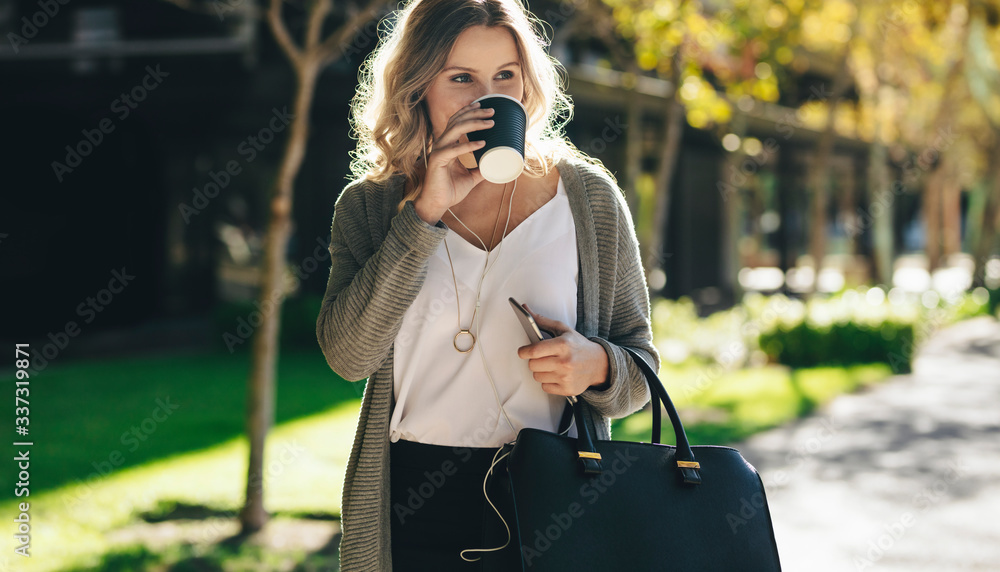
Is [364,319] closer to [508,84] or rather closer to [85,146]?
[508,84]

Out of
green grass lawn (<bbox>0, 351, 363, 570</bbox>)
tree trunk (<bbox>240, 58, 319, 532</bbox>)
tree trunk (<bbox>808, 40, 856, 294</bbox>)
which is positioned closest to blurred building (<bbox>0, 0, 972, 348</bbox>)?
tree trunk (<bbox>808, 40, 856, 294</bbox>)

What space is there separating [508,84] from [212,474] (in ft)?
16.7

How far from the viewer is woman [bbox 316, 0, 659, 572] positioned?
Answer: 1.67m

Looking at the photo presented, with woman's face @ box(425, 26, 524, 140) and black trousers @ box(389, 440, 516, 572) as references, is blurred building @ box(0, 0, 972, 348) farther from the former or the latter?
→ black trousers @ box(389, 440, 516, 572)

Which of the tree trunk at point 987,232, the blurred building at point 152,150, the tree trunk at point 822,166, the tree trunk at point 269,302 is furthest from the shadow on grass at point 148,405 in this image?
the tree trunk at point 987,232

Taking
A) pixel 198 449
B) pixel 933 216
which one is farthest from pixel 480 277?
pixel 933 216

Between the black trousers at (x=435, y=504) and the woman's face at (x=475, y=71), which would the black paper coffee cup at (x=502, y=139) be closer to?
the woman's face at (x=475, y=71)

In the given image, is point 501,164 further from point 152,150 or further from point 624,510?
point 152,150

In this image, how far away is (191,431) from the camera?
24.2 feet

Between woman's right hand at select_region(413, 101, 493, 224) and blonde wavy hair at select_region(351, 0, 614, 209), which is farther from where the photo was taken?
blonde wavy hair at select_region(351, 0, 614, 209)

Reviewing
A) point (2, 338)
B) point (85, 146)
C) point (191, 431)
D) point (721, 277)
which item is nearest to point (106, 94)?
point (85, 146)

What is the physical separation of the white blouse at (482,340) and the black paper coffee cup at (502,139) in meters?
0.23

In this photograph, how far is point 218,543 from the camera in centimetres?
459

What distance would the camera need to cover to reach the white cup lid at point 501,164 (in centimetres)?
155
